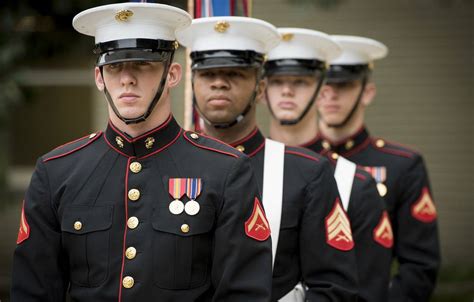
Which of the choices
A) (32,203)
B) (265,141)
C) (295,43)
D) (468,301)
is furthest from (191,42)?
(468,301)

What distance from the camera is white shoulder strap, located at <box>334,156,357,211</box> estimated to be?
15.2 ft

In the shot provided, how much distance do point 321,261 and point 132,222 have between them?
0.95 meters

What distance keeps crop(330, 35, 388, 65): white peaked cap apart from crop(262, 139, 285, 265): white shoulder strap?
1673 mm

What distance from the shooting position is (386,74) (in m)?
10.9

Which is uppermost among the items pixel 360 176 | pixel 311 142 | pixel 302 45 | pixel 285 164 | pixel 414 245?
pixel 302 45

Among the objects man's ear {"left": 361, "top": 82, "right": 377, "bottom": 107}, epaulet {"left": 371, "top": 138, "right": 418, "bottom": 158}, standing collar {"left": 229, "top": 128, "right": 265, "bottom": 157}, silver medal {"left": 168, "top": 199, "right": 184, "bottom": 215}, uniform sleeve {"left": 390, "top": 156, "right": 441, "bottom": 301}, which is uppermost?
silver medal {"left": 168, "top": 199, "right": 184, "bottom": 215}

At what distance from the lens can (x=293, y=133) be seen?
4.92m

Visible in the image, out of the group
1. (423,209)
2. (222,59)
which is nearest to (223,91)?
(222,59)

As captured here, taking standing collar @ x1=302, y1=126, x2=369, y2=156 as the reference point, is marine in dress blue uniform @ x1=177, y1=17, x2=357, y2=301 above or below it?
above

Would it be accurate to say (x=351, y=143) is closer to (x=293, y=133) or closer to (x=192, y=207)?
(x=293, y=133)

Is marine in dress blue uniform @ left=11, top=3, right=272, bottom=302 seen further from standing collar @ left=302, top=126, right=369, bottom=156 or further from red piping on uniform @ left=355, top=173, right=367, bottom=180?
standing collar @ left=302, top=126, right=369, bottom=156

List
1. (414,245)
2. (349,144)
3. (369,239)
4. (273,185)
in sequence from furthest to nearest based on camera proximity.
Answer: (349,144), (414,245), (369,239), (273,185)

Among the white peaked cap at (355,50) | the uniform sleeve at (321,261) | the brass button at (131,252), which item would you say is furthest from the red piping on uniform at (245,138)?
A: the white peaked cap at (355,50)

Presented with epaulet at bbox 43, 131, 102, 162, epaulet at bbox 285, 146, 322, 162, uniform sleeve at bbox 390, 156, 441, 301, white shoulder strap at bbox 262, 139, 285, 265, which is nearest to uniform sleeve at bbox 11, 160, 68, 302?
epaulet at bbox 43, 131, 102, 162
